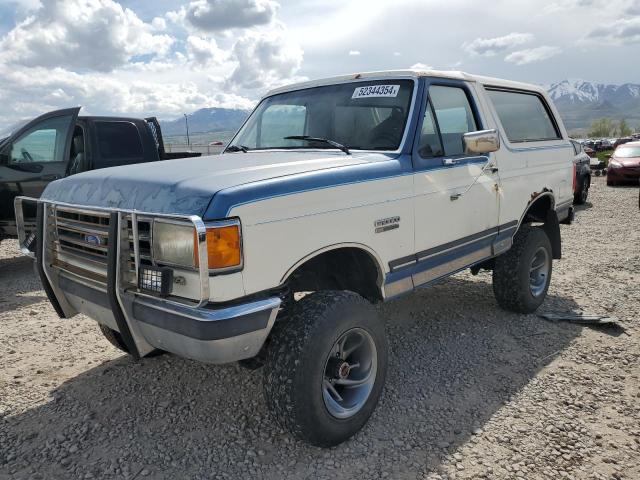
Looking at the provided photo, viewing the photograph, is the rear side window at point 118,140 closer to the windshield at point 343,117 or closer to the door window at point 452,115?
the windshield at point 343,117

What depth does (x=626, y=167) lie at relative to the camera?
1669 cm

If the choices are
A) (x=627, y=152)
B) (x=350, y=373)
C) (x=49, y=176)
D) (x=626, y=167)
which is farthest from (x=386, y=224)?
(x=627, y=152)

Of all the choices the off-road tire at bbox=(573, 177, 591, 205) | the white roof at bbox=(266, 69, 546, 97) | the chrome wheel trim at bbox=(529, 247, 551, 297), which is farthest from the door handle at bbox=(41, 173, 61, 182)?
the off-road tire at bbox=(573, 177, 591, 205)

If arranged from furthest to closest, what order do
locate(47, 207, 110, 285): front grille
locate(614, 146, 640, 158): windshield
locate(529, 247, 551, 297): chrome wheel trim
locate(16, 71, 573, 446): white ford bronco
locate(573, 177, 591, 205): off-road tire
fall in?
locate(614, 146, 640, 158): windshield
locate(573, 177, 591, 205): off-road tire
locate(529, 247, 551, 297): chrome wheel trim
locate(47, 207, 110, 285): front grille
locate(16, 71, 573, 446): white ford bronco

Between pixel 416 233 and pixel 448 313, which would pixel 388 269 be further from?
pixel 448 313

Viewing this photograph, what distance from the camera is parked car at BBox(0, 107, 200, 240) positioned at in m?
6.94

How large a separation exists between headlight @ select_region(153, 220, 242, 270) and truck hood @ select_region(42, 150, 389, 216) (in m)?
0.09

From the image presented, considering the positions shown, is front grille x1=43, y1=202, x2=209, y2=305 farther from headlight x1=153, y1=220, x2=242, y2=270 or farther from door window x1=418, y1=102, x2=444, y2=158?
door window x1=418, y1=102, x2=444, y2=158

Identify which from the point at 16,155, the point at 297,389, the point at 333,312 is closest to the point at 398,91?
the point at 333,312

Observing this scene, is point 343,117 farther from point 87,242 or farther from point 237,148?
point 87,242

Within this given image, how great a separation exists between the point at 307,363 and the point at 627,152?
1866 cm

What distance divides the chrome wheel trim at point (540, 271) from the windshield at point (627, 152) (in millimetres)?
14888

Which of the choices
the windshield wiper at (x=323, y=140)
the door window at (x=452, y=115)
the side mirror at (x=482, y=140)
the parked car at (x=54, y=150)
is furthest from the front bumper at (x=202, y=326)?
the parked car at (x=54, y=150)

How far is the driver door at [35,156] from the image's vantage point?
693 centimetres
